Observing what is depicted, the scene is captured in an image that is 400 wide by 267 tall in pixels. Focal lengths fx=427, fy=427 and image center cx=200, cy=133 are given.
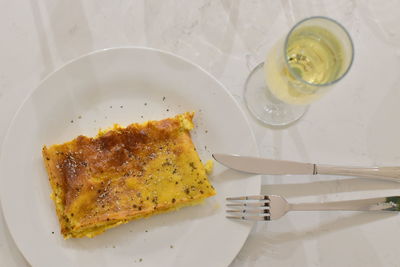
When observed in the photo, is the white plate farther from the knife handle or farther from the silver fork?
the knife handle

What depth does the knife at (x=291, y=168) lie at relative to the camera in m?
1.38

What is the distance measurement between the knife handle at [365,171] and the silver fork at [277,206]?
0.08 meters

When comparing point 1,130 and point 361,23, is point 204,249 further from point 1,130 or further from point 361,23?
point 361,23

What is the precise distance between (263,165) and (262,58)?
0.39 meters

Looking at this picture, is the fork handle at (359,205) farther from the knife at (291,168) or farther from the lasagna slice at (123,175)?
the lasagna slice at (123,175)

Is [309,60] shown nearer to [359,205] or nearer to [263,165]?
[263,165]

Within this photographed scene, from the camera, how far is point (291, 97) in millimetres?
1239

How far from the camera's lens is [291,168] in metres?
1.41

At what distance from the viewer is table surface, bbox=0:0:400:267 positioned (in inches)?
57.9

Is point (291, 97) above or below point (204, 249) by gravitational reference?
above

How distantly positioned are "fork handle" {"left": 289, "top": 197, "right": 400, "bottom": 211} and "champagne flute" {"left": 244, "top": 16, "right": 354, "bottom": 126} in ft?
1.21

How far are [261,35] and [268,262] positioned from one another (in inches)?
31.1

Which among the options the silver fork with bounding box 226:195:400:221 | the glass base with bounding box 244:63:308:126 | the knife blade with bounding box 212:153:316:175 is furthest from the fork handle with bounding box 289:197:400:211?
the glass base with bounding box 244:63:308:126

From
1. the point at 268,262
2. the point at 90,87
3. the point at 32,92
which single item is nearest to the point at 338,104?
the point at 268,262
